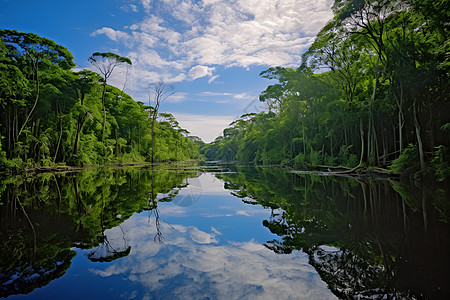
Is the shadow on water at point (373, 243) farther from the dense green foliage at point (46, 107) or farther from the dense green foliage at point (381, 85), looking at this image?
the dense green foliage at point (46, 107)

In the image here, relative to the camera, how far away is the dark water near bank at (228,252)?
2.43 meters

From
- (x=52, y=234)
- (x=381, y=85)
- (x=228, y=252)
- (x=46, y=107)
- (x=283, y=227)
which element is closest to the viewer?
(x=228, y=252)

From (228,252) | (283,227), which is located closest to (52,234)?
(228,252)

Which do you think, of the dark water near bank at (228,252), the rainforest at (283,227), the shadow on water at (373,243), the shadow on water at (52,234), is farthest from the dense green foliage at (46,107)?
the shadow on water at (373,243)

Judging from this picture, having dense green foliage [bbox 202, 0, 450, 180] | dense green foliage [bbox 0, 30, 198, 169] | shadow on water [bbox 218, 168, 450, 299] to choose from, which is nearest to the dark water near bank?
shadow on water [bbox 218, 168, 450, 299]

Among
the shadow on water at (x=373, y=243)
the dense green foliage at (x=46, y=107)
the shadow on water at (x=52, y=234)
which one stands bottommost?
the shadow on water at (x=52, y=234)

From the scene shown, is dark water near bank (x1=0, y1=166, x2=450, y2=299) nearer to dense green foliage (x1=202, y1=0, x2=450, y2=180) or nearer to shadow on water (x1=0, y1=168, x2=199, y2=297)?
shadow on water (x1=0, y1=168, x2=199, y2=297)

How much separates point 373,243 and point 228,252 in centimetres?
207

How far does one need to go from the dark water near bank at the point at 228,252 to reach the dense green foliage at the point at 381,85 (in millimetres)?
7839

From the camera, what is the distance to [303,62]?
2027cm

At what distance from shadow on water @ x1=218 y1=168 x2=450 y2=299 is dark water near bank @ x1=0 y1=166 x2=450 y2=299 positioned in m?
0.02

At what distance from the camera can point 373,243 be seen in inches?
139

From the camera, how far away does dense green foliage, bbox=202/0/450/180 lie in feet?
36.5

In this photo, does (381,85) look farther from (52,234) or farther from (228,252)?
(52,234)
